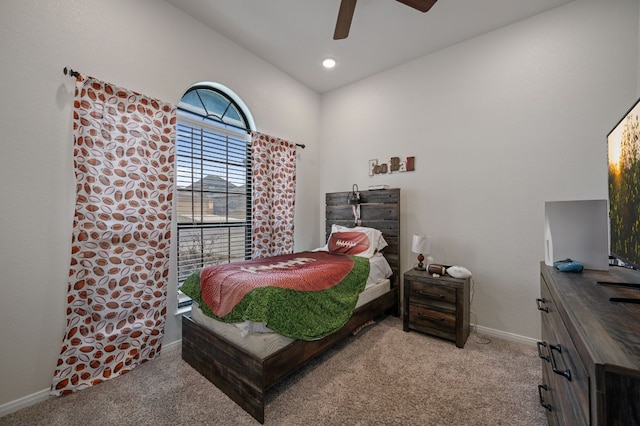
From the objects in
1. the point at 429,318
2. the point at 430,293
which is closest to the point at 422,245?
the point at 430,293

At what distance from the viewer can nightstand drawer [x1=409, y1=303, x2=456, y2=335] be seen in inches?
92.9

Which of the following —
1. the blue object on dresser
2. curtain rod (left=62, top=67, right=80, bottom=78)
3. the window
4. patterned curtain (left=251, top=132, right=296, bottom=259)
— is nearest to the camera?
the blue object on dresser

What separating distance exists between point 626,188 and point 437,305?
64.5 inches

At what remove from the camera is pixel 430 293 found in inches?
97.1

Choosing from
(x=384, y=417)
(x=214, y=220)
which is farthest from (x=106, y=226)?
(x=384, y=417)

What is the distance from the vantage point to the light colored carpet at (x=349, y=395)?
5.05ft

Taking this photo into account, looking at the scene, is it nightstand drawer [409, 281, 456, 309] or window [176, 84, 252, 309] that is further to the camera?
window [176, 84, 252, 309]

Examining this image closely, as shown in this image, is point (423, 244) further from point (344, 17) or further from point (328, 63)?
point (328, 63)

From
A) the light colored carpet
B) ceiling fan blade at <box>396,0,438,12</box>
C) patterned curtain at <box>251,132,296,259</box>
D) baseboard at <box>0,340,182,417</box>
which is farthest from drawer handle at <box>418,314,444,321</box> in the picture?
baseboard at <box>0,340,182,417</box>

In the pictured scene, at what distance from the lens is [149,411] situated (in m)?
1.60

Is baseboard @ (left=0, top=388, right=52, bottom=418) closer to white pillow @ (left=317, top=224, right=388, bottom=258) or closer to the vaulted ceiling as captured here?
white pillow @ (left=317, top=224, right=388, bottom=258)

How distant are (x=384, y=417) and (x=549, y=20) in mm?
3474

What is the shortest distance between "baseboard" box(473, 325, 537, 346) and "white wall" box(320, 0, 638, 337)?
0.05 meters

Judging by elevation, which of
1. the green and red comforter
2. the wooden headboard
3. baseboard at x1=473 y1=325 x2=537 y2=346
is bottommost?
baseboard at x1=473 y1=325 x2=537 y2=346
